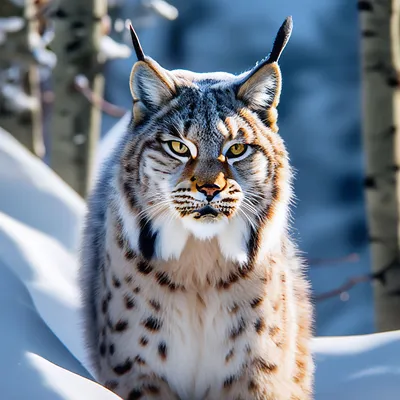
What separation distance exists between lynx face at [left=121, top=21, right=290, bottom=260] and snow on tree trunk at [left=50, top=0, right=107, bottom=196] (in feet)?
9.44

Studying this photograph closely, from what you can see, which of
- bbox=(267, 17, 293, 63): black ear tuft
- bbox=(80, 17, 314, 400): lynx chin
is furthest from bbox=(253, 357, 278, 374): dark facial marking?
bbox=(267, 17, 293, 63): black ear tuft

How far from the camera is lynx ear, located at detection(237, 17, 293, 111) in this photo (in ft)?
10.2

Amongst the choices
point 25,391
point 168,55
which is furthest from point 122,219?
point 168,55

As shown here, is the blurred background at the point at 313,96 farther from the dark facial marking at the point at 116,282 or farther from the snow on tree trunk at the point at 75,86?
the dark facial marking at the point at 116,282

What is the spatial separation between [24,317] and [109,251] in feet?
1.30

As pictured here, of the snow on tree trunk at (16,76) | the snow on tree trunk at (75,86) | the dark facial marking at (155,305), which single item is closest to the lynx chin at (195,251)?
the dark facial marking at (155,305)

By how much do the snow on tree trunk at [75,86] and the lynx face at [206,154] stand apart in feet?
9.44

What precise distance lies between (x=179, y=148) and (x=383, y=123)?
2210mm

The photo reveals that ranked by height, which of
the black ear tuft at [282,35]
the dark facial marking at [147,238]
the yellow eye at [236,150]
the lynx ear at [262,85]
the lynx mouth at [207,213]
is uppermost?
the black ear tuft at [282,35]

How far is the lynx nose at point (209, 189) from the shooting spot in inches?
113

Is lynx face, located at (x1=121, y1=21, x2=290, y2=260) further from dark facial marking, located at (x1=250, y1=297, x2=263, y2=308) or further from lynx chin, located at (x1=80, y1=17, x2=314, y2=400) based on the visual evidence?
dark facial marking, located at (x1=250, y1=297, x2=263, y2=308)

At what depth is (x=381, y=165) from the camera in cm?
491

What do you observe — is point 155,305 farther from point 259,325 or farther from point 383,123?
point 383,123

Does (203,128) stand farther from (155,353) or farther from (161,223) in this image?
(155,353)
